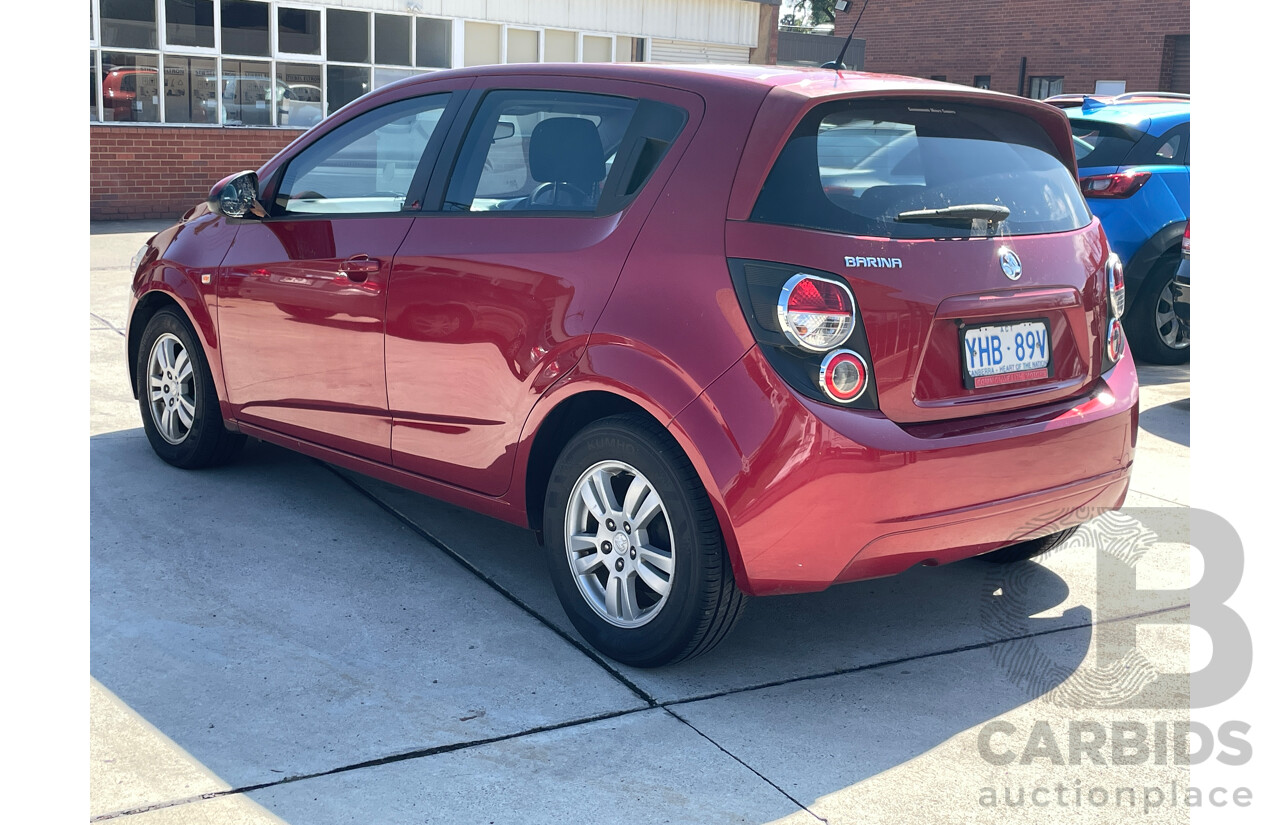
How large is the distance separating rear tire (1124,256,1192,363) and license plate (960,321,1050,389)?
5472 millimetres

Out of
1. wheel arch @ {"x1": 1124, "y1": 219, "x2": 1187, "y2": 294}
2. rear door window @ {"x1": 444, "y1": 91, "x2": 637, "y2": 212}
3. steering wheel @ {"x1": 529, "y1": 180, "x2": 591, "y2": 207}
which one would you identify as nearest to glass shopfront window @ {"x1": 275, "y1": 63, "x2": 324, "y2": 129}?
wheel arch @ {"x1": 1124, "y1": 219, "x2": 1187, "y2": 294}

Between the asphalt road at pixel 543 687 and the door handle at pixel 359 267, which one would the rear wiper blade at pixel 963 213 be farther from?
the door handle at pixel 359 267

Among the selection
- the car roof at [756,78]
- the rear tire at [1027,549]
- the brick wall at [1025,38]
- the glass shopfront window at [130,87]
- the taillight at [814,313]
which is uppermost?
the brick wall at [1025,38]

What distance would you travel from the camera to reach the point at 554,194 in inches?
156

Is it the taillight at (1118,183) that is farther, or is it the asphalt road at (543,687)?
the taillight at (1118,183)

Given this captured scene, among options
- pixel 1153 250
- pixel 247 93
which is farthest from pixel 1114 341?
pixel 247 93

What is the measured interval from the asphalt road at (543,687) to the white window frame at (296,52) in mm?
12820

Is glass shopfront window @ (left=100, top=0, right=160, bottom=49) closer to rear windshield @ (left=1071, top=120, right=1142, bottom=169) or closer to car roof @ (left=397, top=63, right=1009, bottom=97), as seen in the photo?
rear windshield @ (left=1071, top=120, right=1142, bottom=169)

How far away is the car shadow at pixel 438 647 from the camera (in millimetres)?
3326

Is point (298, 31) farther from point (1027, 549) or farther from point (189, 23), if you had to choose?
point (1027, 549)

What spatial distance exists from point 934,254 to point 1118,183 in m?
5.81

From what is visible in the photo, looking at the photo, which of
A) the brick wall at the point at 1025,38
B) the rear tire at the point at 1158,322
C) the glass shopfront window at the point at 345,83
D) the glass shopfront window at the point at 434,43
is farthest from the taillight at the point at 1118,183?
the brick wall at the point at 1025,38

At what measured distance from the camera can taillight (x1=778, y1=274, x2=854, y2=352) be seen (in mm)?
3291

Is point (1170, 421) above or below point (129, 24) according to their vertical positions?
below
